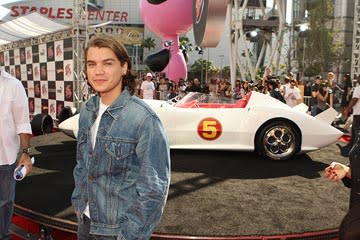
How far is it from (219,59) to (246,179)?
67.1 metres

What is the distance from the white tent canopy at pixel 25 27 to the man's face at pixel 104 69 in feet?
37.8

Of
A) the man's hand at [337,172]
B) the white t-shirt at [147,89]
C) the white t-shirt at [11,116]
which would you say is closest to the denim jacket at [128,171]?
the man's hand at [337,172]

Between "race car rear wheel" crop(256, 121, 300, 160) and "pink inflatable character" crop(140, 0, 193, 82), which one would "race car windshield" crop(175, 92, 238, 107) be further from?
"pink inflatable character" crop(140, 0, 193, 82)

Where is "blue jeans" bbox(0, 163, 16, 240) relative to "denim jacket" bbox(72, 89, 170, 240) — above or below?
below

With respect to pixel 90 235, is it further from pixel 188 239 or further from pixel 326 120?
pixel 326 120

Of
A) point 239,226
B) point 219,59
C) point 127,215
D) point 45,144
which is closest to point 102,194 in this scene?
point 127,215

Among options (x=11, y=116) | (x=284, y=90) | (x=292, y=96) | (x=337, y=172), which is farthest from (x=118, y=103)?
(x=284, y=90)

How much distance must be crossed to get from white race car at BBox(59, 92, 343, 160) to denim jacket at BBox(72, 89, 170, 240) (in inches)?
139

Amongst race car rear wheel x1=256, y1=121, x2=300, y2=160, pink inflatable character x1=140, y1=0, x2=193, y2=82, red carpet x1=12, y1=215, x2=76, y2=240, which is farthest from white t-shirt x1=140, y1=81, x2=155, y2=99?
red carpet x1=12, y1=215, x2=76, y2=240

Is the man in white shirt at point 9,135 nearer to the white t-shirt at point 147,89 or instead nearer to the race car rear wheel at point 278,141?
the race car rear wheel at point 278,141

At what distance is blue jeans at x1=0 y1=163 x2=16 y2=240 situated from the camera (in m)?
2.52

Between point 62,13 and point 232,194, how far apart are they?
177 ft

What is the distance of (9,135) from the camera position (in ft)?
8.36

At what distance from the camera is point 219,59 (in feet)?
230
